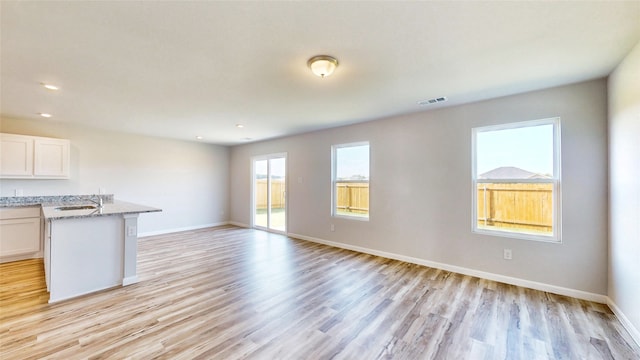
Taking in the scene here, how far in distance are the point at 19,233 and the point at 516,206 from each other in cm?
749

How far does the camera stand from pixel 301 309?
2.62 metres

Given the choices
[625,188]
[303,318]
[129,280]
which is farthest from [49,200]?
[625,188]

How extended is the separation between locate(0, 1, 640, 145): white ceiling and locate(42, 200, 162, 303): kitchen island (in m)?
1.57

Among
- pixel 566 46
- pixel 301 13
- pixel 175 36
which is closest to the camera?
pixel 301 13

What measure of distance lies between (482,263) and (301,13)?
373cm

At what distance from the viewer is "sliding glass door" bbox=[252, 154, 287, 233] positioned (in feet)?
21.2

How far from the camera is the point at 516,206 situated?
3.34 meters

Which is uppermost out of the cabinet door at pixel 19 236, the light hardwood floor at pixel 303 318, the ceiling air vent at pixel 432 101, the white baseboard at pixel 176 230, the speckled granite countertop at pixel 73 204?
the ceiling air vent at pixel 432 101

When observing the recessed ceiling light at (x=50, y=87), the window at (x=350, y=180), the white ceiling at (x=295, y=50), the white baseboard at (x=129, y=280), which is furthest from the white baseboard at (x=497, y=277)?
the recessed ceiling light at (x=50, y=87)

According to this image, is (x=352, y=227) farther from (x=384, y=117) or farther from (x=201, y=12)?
(x=201, y=12)

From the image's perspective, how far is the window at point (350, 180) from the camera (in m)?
4.89

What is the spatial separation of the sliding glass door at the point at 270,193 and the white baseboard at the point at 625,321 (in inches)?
208

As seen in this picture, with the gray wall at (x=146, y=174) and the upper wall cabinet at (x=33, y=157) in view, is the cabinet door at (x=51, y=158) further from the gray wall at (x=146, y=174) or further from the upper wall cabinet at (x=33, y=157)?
the gray wall at (x=146, y=174)

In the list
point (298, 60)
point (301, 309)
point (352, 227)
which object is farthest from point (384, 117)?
point (301, 309)
